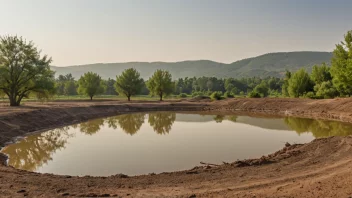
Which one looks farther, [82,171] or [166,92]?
[166,92]

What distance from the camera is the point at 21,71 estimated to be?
133 ft

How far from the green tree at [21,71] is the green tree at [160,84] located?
31589 millimetres

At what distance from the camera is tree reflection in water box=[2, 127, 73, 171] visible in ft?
58.3

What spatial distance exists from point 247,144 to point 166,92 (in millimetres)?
51294

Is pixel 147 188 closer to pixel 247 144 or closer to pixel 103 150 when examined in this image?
pixel 103 150

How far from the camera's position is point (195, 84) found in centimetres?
14562

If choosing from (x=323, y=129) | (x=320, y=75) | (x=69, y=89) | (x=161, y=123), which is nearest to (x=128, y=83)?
(x=161, y=123)

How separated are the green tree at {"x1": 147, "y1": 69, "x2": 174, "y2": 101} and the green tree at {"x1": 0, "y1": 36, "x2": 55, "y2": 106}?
31589 millimetres

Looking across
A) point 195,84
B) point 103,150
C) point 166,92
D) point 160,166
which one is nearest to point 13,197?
point 160,166

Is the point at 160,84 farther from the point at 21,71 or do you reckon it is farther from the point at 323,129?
the point at 323,129

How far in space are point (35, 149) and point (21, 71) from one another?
23.0 m

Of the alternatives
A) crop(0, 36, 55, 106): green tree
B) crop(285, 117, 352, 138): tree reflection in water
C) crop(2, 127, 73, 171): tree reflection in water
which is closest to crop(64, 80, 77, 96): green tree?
crop(0, 36, 55, 106): green tree

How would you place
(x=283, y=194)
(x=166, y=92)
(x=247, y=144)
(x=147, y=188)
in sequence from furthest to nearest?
(x=166, y=92) → (x=247, y=144) → (x=147, y=188) → (x=283, y=194)

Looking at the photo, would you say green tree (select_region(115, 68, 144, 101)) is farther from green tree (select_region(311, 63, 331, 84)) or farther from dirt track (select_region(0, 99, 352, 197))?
dirt track (select_region(0, 99, 352, 197))
